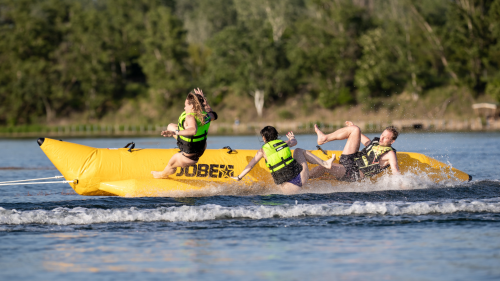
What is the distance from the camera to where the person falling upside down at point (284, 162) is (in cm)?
868

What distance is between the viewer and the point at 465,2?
156 feet

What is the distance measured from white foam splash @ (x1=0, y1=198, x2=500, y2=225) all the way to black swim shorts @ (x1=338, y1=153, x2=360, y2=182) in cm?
147

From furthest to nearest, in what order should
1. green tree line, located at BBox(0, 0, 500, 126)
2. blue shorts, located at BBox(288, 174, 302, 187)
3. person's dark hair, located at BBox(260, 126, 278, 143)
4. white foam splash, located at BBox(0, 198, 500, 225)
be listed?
green tree line, located at BBox(0, 0, 500, 126) → blue shorts, located at BBox(288, 174, 302, 187) → person's dark hair, located at BBox(260, 126, 278, 143) → white foam splash, located at BBox(0, 198, 500, 225)

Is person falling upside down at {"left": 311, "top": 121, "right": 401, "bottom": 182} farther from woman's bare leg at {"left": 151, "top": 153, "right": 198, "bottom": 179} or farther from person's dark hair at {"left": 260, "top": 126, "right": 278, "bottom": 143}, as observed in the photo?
woman's bare leg at {"left": 151, "top": 153, "right": 198, "bottom": 179}

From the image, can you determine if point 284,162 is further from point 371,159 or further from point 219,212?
point 371,159

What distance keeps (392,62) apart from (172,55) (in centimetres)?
1928

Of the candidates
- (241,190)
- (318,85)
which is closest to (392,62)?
(318,85)

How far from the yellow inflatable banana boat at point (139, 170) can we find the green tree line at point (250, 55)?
35.8m

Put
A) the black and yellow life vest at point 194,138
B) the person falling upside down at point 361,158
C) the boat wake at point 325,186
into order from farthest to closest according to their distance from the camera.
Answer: the boat wake at point 325,186 < the person falling upside down at point 361,158 < the black and yellow life vest at point 194,138

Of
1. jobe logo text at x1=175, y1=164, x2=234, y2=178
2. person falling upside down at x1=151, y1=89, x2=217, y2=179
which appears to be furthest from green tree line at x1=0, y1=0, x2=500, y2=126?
person falling upside down at x1=151, y1=89, x2=217, y2=179

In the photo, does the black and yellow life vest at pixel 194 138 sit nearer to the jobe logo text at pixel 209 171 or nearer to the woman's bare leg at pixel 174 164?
the woman's bare leg at pixel 174 164

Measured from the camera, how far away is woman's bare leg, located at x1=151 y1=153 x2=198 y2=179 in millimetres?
8758

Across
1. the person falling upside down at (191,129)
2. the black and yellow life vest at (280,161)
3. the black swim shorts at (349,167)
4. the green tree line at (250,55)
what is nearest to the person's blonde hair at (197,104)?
the person falling upside down at (191,129)

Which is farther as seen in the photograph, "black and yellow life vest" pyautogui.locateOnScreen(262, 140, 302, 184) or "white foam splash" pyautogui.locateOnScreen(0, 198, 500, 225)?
"black and yellow life vest" pyautogui.locateOnScreen(262, 140, 302, 184)
